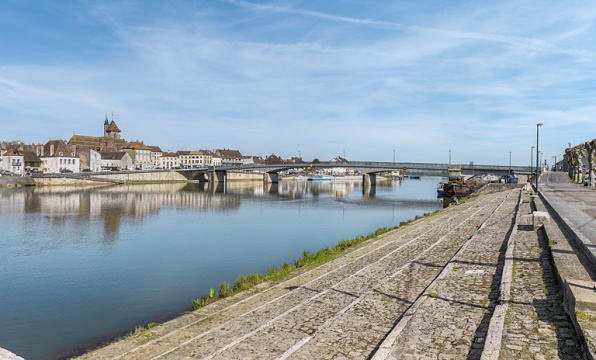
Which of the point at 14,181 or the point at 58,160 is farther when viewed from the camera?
the point at 58,160

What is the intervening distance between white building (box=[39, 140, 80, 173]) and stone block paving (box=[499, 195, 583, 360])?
114319mm

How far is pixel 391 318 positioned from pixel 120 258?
17.4 m

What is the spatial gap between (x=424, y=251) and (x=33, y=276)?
58.4 feet

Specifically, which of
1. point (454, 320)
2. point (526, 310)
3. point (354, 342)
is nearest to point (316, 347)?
point (354, 342)

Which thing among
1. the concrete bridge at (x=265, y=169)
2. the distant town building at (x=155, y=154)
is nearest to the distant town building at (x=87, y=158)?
the concrete bridge at (x=265, y=169)

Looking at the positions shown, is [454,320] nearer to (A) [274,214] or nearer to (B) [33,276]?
(B) [33,276]

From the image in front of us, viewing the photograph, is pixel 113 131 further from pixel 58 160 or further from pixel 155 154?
pixel 58 160

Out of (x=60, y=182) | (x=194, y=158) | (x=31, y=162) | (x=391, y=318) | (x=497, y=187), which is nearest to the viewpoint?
(x=391, y=318)

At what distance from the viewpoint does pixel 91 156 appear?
120 metres

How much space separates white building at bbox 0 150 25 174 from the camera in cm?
9738

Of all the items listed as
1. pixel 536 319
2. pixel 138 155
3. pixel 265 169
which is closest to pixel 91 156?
pixel 138 155

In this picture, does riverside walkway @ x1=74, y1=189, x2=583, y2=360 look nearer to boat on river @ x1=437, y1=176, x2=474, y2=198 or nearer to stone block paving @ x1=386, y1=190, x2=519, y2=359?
stone block paving @ x1=386, y1=190, x2=519, y2=359

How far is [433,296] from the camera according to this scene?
1038 centimetres

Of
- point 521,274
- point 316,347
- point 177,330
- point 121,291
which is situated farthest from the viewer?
point 121,291
